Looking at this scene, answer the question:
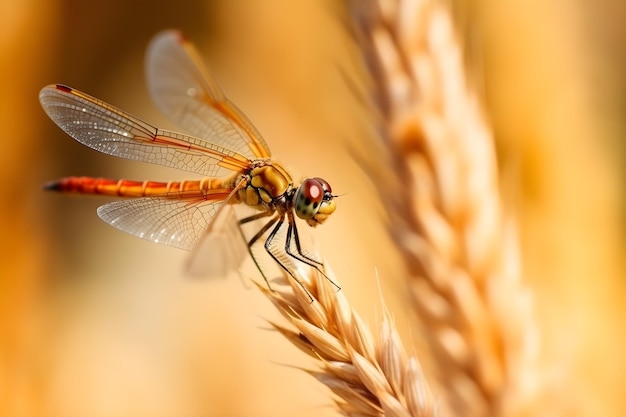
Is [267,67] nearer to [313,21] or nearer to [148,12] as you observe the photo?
[313,21]

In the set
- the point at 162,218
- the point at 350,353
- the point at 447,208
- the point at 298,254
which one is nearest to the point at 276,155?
the point at 162,218

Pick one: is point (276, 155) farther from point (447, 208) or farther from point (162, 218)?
point (447, 208)

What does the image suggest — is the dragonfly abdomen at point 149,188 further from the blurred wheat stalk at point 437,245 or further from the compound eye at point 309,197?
the blurred wheat stalk at point 437,245

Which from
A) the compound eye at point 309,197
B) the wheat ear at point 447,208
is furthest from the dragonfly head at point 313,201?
the wheat ear at point 447,208

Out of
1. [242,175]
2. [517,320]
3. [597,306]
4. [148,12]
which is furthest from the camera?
[148,12]

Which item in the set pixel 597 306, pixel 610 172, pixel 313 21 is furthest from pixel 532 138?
pixel 313 21

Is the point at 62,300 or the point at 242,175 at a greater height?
the point at 242,175
